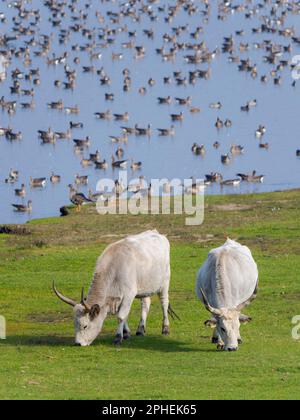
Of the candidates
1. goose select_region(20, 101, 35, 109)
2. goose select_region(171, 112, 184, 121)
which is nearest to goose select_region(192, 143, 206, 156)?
goose select_region(171, 112, 184, 121)

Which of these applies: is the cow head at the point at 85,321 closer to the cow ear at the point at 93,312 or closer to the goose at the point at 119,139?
the cow ear at the point at 93,312

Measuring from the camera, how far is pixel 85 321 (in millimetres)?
21109

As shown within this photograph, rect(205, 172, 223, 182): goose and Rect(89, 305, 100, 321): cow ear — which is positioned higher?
A: Rect(205, 172, 223, 182): goose

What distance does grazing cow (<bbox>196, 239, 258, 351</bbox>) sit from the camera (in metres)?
20.5

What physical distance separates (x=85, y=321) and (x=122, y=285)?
105cm

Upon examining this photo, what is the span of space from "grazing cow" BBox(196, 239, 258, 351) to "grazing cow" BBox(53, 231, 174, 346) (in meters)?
0.97

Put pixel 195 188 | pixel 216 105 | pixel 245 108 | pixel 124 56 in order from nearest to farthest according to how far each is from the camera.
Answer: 1. pixel 195 188
2. pixel 245 108
3. pixel 216 105
4. pixel 124 56

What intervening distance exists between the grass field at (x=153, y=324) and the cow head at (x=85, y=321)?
28 centimetres

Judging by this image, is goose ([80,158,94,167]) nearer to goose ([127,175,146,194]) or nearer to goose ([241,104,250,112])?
goose ([127,175,146,194])

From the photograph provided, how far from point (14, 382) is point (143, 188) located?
38.0m

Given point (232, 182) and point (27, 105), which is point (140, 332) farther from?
point (27, 105)

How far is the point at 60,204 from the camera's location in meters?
58.1

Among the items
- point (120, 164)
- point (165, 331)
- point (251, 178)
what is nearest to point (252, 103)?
point (120, 164)
